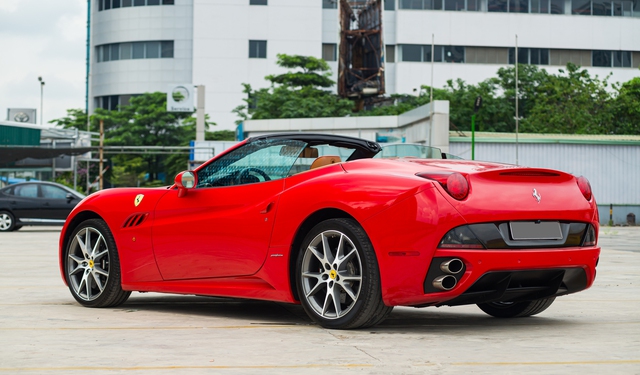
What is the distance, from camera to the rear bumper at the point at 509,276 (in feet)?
19.0

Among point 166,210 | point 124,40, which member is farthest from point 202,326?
point 124,40

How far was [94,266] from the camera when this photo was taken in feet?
26.1

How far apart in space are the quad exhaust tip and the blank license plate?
1.53 ft

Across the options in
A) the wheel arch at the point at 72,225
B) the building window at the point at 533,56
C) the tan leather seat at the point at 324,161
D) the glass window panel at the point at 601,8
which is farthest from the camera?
the glass window panel at the point at 601,8

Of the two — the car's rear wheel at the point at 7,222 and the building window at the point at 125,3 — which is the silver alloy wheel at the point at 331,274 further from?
the building window at the point at 125,3

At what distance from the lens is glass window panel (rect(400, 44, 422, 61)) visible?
68938 mm

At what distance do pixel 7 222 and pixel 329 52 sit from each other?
45922mm

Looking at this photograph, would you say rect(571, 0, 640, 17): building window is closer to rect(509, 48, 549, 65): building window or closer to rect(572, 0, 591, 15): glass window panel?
rect(572, 0, 591, 15): glass window panel

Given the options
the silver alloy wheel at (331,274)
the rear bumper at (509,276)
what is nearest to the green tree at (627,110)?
the rear bumper at (509,276)

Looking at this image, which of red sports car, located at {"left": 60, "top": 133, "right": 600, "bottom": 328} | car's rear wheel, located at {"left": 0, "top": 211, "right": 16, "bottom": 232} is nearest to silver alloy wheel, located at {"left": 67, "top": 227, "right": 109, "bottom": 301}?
red sports car, located at {"left": 60, "top": 133, "right": 600, "bottom": 328}

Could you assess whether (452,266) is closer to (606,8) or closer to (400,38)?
(400,38)

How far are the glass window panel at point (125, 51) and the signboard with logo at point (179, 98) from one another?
1202cm

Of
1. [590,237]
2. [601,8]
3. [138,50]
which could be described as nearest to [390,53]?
[601,8]

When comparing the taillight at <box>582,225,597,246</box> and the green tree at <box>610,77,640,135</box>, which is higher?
the green tree at <box>610,77,640,135</box>
